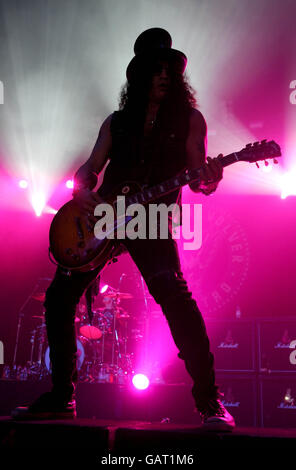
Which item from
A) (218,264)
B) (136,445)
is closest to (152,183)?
(136,445)

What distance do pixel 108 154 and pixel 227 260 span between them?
4663 mm

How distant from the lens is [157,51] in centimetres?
275

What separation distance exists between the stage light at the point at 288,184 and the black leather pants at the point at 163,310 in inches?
203

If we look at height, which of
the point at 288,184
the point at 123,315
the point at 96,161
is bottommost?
the point at 123,315

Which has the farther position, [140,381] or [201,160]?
[140,381]

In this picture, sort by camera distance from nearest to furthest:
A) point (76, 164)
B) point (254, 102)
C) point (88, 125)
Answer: point (254, 102), point (88, 125), point (76, 164)

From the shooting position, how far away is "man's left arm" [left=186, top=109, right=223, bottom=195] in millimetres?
Result: 2379

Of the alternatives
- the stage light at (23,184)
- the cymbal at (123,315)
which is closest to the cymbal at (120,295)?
the cymbal at (123,315)

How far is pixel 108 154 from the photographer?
9.18 feet

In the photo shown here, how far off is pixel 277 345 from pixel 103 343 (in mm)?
3004

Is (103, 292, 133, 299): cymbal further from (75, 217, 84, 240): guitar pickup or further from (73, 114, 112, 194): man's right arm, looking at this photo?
(75, 217, 84, 240): guitar pickup

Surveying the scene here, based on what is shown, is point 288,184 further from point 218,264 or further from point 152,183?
point 152,183
